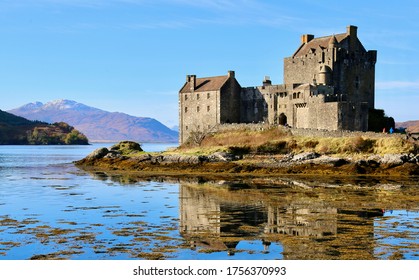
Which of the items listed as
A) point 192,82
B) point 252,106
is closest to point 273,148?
point 252,106

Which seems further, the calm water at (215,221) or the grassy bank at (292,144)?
the grassy bank at (292,144)

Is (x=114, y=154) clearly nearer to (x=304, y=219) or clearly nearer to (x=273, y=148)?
(x=273, y=148)

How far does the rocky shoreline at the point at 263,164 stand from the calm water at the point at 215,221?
8286 mm

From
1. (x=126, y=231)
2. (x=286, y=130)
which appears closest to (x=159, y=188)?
(x=126, y=231)

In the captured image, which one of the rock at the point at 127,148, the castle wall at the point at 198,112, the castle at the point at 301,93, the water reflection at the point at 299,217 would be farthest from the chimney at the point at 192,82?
the water reflection at the point at 299,217

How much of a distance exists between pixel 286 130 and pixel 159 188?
2623 cm

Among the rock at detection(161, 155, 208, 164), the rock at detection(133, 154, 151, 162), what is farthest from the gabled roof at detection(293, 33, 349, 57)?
the rock at detection(133, 154, 151, 162)

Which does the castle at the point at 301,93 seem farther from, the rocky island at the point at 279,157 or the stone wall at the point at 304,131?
the rocky island at the point at 279,157

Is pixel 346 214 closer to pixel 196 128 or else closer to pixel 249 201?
pixel 249 201

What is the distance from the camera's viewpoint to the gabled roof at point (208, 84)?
73.8 metres

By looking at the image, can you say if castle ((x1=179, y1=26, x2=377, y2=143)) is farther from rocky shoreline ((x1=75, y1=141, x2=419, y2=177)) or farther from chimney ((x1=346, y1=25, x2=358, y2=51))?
rocky shoreline ((x1=75, y1=141, x2=419, y2=177))

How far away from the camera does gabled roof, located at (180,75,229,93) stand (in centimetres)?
7381

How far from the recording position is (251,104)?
73.6 m

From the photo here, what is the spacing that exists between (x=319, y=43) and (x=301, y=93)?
9903mm
